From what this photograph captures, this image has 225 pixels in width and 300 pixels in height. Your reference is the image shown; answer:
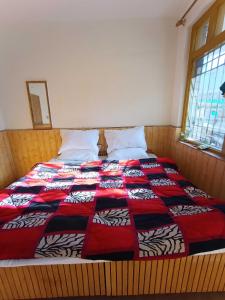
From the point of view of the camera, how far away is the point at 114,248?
33.8 inches

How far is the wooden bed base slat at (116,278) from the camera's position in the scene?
96 centimetres

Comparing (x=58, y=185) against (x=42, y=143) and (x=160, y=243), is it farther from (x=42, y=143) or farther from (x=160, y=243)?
(x=42, y=143)

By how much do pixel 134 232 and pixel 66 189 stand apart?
74 centimetres

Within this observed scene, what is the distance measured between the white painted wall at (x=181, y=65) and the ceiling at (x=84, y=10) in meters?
0.18

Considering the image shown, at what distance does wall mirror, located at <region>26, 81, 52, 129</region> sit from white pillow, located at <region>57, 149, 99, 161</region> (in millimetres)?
662

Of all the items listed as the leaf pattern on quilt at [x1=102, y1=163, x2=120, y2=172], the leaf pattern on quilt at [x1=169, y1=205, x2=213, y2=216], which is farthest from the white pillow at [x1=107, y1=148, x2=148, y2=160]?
the leaf pattern on quilt at [x1=169, y1=205, x2=213, y2=216]

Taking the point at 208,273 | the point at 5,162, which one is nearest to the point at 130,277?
the point at 208,273

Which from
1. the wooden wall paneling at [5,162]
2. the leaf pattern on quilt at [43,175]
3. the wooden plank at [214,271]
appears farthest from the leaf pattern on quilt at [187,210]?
the wooden wall paneling at [5,162]

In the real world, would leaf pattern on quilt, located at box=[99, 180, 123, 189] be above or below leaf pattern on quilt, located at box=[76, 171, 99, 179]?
above

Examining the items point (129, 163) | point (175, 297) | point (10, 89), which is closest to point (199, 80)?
point (129, 163)

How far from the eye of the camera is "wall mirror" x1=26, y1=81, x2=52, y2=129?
246 cm

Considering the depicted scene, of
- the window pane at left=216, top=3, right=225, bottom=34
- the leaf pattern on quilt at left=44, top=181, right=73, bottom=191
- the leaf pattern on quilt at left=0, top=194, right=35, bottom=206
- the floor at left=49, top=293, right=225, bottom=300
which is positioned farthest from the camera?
the window pane at left=216, top=3, right=225, bottom=34

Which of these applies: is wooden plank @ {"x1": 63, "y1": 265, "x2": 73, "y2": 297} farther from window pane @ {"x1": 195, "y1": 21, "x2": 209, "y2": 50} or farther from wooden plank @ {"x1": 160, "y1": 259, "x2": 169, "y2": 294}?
window pane @ {"x1": 195, "y1": 21, "x2": 209, "y2": 50}

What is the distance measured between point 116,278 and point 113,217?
0.36 meters
